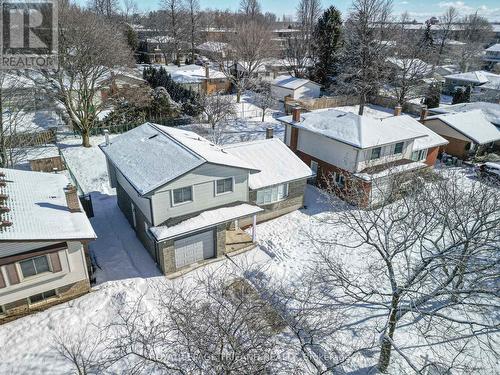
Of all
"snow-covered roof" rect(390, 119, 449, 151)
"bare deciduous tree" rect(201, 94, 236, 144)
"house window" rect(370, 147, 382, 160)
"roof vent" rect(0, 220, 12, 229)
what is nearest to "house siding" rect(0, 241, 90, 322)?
"roof vent" rect(0, 220, 12, 229)

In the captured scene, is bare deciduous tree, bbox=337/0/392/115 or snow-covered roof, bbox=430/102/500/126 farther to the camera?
bare deciduous tree, bbox=337/0/392/115

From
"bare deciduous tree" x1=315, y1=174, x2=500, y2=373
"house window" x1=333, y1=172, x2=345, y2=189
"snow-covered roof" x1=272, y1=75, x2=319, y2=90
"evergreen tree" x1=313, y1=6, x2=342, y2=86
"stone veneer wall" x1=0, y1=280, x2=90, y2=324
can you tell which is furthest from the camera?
"evergreen tree" x1=313, y1=6, x2=342, y2=86

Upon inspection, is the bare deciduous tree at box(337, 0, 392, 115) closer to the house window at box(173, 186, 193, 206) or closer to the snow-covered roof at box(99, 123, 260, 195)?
the snow-covered roof at box(99, 123, 260, 195)

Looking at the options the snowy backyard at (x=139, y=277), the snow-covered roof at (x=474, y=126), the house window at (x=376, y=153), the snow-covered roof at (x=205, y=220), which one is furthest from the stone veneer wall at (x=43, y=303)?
the snow-covered roof at (x=474, y=126)


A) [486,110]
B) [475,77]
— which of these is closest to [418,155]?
[486,110]

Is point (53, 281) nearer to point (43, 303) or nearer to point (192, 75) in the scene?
point (43, 303)

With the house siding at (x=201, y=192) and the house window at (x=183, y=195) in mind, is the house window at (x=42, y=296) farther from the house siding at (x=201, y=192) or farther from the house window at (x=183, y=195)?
the house window at (x=183, y=195)
